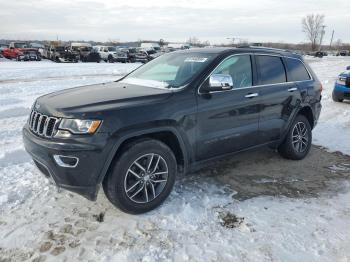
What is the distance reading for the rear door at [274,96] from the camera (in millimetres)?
4820

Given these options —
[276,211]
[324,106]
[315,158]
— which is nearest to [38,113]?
[276,211]

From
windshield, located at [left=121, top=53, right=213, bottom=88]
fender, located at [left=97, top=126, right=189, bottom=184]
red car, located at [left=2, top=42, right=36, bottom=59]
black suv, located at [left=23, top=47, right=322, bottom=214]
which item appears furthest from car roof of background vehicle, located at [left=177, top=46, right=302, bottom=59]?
red car, located at [left=2, top=42, right=36, bottom=59]

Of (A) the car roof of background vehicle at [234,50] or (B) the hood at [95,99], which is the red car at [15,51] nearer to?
(A) the car roof of background vehicle at [234,50]

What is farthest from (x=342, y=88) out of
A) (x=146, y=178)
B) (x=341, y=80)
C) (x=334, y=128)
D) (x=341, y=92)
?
(x=146, y=178)

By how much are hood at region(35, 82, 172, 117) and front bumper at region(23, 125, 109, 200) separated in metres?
0.29

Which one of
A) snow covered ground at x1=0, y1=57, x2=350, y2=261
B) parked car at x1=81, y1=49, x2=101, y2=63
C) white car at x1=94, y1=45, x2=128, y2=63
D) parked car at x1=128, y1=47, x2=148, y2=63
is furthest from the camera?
parked car at x1=128, y1=47, x2=148, y2=63

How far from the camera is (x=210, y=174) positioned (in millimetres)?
4914

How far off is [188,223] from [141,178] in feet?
2.16

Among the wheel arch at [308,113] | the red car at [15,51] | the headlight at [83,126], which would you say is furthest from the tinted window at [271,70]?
the red car at [15,51]

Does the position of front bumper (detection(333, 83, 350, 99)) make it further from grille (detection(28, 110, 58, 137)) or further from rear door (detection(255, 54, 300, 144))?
grille (detection(28, 110, 58, 137))

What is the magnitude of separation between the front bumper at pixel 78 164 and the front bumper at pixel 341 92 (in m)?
8.81

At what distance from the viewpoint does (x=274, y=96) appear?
4.93 meters

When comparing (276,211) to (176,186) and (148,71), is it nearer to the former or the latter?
(176,186)

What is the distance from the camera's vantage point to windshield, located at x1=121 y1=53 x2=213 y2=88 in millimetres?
4188
